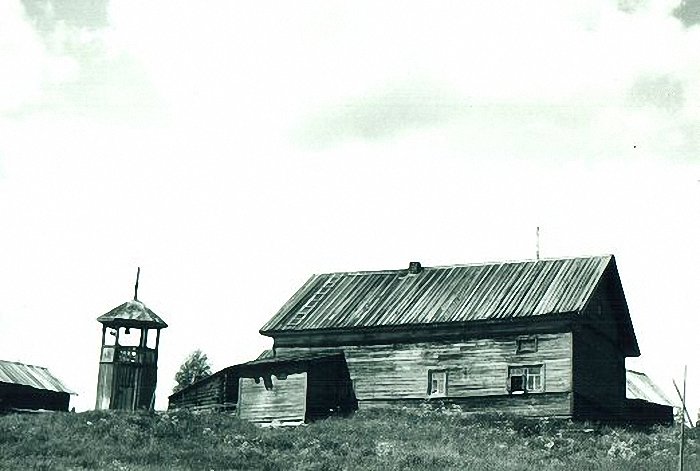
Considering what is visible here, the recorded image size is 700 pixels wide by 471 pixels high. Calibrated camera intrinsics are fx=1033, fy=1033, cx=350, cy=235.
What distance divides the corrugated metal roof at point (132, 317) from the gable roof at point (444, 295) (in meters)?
5.16

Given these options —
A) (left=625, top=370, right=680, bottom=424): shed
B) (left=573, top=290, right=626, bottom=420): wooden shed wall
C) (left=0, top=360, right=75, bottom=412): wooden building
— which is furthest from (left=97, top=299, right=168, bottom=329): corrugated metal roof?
(left=625, top=370, right=680, bottom=424): shed

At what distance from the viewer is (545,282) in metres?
44.2

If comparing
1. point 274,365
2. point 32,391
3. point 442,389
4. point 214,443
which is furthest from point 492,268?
point 32,391

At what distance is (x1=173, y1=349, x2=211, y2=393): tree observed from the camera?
70.8m

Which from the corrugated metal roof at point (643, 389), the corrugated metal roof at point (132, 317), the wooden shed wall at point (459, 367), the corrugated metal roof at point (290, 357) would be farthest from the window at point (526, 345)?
the corrugated metal roof at point (643, 389)

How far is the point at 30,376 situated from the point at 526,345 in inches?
1335

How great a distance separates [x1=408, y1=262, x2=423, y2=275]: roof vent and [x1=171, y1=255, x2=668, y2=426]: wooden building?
0.05 meters

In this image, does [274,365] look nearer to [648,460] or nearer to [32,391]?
[648,460]

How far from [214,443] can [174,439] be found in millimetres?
1395

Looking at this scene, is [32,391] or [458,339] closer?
[458,339]

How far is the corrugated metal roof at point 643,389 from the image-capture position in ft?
200

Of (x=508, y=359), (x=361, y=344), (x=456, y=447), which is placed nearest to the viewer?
(x=456, y=447)

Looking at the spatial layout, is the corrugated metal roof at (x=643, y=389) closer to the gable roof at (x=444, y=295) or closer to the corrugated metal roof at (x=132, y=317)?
the gable roof at (x=444, y=295)

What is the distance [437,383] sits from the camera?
43.5 metres
